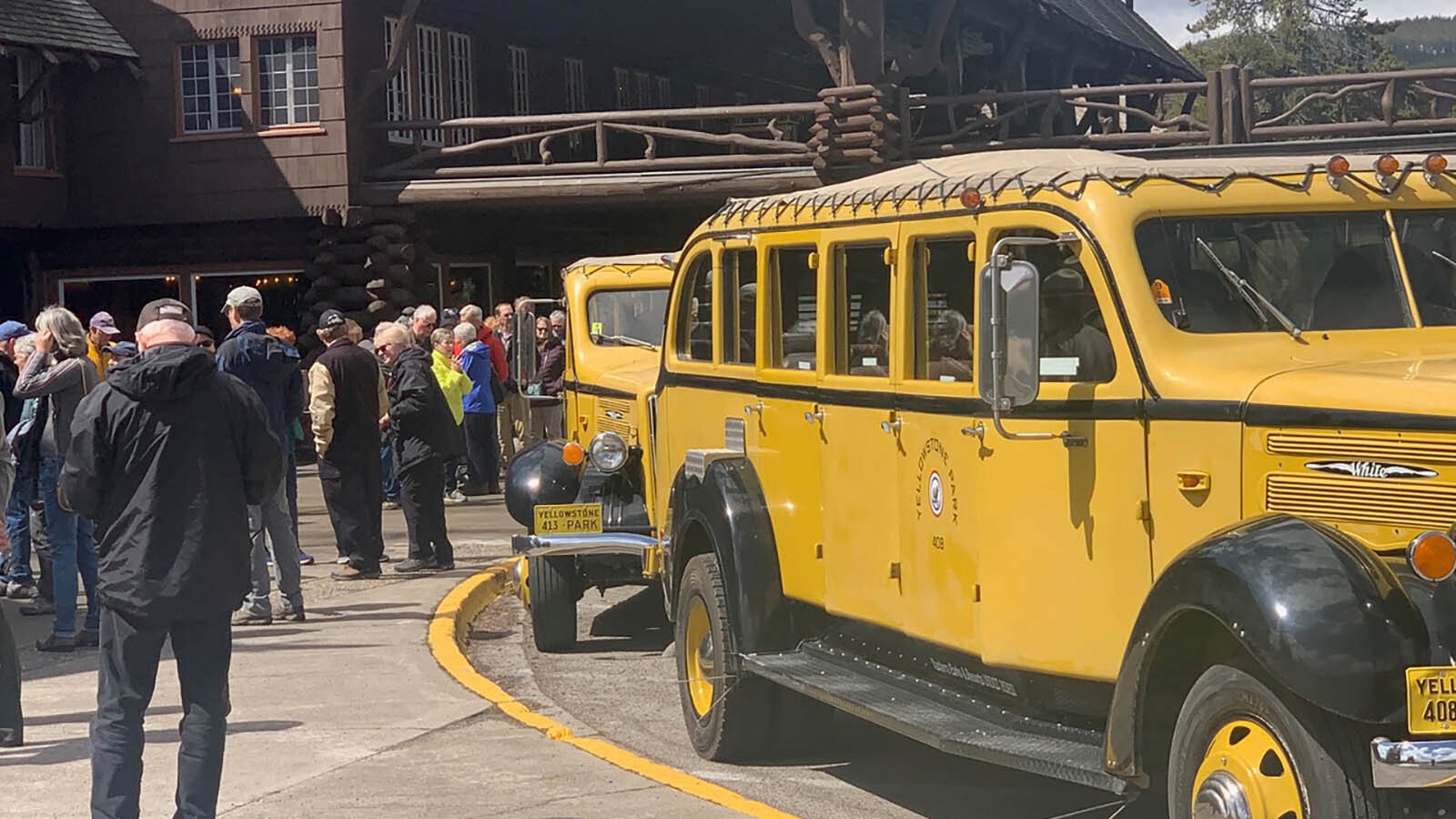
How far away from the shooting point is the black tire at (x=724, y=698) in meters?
8.31

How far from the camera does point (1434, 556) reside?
207 inches

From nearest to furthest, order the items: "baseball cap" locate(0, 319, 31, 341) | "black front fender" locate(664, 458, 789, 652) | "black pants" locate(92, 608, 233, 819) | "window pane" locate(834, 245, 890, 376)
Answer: "black pants" locate(92, 608, 233, 819), "window pane" locate(834, 245, 890, 376), "black front fender" locate(664, 458, 789, 652), "baseball cap" locate(0, 319, 31, 341)

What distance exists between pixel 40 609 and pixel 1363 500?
30.3 feet

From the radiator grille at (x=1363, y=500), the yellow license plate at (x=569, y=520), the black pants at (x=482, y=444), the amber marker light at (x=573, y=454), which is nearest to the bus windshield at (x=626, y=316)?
the amber marker light at (x=573, y=454)

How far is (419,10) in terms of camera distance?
2664cm

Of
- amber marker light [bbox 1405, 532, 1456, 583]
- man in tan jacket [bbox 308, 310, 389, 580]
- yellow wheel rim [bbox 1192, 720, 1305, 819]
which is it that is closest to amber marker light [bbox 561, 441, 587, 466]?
man in tan jacket [bbox 308, 310, 389, 580]

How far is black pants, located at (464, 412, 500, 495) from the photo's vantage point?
63.9 ft

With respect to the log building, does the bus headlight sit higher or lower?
lower

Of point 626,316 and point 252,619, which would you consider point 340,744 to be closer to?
point 252,619

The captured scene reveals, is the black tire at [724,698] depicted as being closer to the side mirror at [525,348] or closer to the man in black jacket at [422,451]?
the side mirror at [525,348]

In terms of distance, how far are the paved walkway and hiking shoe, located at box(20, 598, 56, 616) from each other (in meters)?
0.41

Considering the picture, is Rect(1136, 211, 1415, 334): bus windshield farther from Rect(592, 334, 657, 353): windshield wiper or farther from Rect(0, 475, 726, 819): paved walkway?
Rect(592, 334, 657, 353): windshield wiper

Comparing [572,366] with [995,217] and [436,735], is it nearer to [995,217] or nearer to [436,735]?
[436,735]

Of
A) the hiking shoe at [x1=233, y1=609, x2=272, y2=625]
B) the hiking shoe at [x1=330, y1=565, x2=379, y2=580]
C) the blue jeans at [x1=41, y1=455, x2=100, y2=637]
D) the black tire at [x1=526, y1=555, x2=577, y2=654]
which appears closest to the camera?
the blue jeans at [x1=41, y1=455, x2=100, y2=637]
